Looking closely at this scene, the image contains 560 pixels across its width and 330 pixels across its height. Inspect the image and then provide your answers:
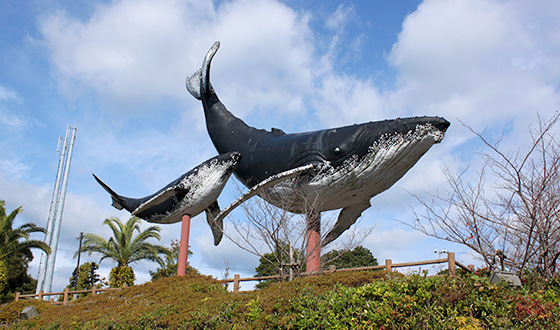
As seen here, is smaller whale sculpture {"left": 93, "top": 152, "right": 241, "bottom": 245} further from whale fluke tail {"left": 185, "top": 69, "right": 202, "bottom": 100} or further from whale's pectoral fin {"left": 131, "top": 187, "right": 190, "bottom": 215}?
whale fluke tail {"left": 185, "top": 69, "right": 202, "bottom": 100}

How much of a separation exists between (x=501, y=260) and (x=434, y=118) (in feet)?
10.9

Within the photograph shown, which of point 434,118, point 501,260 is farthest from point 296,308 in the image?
point 434,118

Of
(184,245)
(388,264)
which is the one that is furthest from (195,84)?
(388,264)

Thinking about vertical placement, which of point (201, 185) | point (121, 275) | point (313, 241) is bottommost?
point (313, 241)

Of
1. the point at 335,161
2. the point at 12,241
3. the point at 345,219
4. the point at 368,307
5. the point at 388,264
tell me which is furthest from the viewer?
the point at 12,241

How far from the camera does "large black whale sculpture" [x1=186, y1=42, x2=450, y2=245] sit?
9.15 metres

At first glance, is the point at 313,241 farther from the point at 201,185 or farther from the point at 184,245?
the point at 184,245

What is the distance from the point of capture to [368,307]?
581 centimetres

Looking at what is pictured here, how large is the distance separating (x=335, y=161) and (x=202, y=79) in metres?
5.18

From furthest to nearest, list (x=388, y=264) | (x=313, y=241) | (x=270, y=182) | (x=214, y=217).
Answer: (x=214, y=217) → (x=313, y=241) → (x=270, y=182) → (x=388, y=264)

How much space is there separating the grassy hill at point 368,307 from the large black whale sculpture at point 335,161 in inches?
93.4

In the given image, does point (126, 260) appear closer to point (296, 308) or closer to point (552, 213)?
point (296, 308)

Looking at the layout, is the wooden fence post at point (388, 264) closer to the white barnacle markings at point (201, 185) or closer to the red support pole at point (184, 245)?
the white barnacle markings at point (201, 185)

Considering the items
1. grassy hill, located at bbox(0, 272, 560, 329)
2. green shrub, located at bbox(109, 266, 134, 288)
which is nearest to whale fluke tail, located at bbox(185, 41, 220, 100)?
grassy hill, located at bbox(0, 272, 560, 329)
